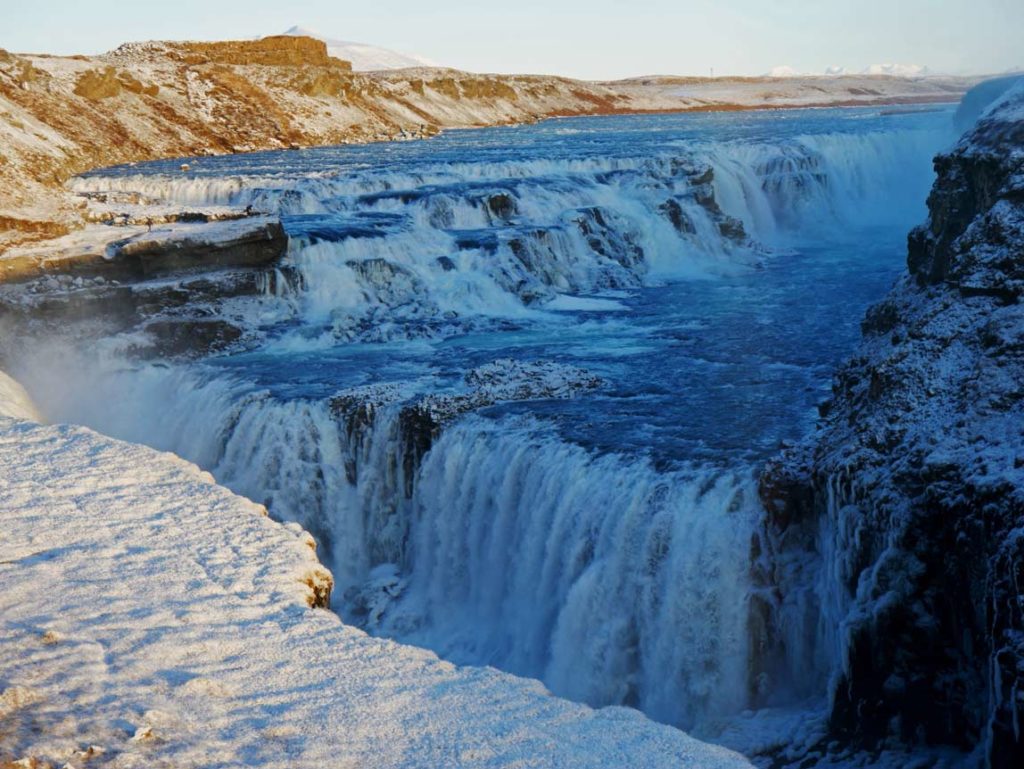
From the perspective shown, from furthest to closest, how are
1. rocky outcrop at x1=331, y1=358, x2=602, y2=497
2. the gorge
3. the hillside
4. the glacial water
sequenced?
the hillside, rocky outcrop at x1=331, y1=358, x2=602, y2=497, the glacial water, the gorge

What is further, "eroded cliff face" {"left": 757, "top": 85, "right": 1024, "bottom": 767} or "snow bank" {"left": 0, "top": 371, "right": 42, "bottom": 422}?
"snow bank" {"left": 0, "top": 371, "right": 42, "bottom": 422}

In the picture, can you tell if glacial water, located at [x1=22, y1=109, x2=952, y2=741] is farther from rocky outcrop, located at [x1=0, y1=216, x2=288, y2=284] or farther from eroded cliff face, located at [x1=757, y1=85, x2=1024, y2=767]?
rocky outcrop, located at [x1=0, y1=216, x2=288, y2=284]

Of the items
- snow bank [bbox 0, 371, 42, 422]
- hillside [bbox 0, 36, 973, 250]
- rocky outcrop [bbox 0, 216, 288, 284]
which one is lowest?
snow bank [bbox 0, 371, 42, 422]

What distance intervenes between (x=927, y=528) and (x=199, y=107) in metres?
52.9

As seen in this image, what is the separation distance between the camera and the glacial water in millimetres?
10266

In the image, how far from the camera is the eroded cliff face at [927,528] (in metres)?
7.45

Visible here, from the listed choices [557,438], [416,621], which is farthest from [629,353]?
[416,621]

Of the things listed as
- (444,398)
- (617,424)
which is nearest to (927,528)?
(617,424)

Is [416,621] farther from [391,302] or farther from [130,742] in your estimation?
[391,302]

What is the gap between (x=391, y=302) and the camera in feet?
69.5

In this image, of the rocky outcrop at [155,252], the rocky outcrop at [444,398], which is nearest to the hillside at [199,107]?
the rocky outcrop at [155,252]

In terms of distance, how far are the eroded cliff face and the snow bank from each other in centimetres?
996

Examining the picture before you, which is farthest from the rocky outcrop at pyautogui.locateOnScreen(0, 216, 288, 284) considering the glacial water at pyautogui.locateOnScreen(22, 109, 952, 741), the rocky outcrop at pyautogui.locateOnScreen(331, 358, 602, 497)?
the rocky outcrop at pyautogui.locateOnScreen(331, 358, 602, 497)

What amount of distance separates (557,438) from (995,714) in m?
6.51
